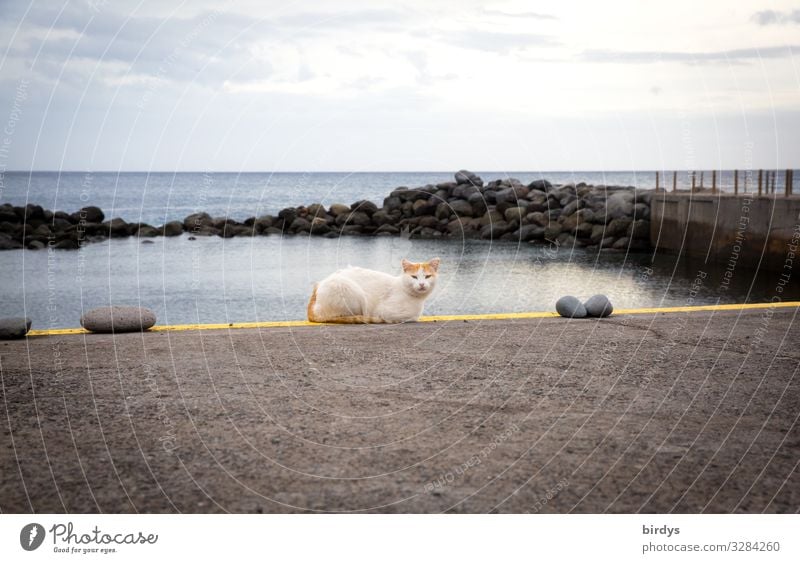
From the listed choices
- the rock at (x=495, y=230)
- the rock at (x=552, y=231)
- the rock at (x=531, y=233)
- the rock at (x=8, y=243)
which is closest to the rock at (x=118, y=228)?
the rock at (x=8, y=243)

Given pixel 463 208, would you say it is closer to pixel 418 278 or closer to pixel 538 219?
pixel 538 219

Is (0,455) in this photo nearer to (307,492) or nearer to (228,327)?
A: (307,492)

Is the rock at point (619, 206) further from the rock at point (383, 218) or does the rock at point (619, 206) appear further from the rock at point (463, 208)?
the rock at point (383, 218)

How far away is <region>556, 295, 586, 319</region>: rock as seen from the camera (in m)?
7.57

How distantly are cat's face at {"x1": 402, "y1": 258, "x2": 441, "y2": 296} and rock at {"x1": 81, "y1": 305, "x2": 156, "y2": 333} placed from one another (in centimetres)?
258

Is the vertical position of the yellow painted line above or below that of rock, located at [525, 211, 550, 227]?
below

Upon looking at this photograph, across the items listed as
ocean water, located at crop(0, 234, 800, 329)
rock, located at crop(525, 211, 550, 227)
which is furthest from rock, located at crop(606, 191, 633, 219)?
ocean water, located at crop(0, 234, 800, 329)

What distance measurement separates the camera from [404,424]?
12.8 ft

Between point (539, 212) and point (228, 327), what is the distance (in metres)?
22.5

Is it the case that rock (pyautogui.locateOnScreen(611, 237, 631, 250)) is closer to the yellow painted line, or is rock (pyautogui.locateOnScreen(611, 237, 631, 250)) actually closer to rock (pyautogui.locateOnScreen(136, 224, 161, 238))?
the yellow painted line

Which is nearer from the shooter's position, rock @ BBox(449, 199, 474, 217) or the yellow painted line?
the yellow painted line

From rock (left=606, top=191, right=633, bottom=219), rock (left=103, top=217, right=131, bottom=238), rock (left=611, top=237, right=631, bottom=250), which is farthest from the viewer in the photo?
rock (left=103, top=217, right=131, bottom=238)

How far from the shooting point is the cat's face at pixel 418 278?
7.41 meters

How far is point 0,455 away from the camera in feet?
11.4
